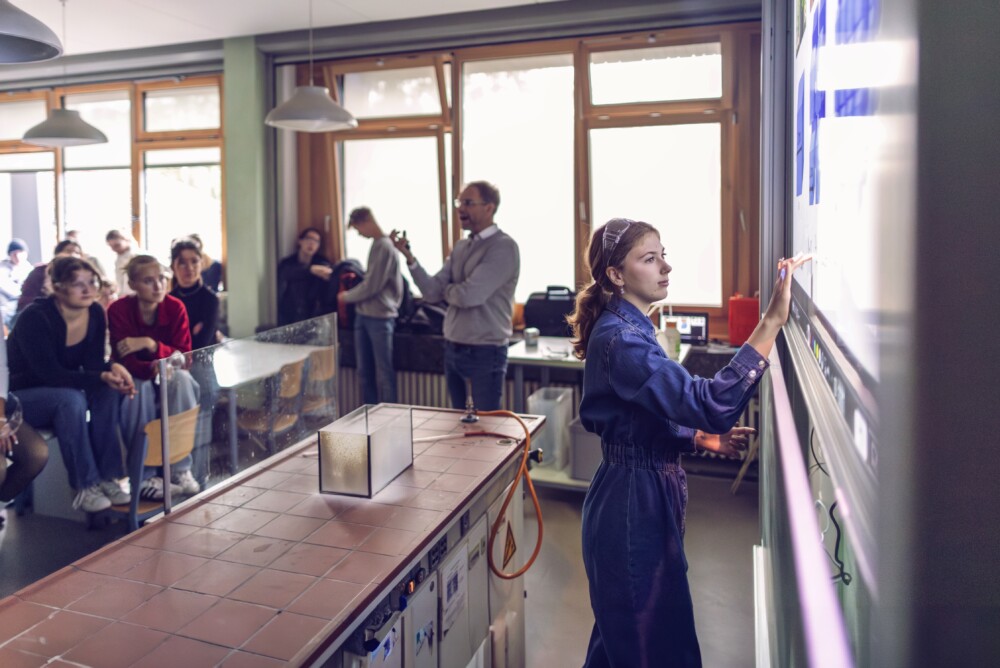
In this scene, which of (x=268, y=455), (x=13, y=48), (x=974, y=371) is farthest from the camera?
(x=13, y=48)

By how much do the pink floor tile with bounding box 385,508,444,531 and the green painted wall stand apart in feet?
15.5

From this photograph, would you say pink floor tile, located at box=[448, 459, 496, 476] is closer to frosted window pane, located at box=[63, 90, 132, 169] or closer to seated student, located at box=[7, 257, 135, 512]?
seated student, located at box=[7, 257, 135, 512]

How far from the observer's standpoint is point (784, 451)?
1029mm

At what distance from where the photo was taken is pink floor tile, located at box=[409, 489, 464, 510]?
1.85 meters

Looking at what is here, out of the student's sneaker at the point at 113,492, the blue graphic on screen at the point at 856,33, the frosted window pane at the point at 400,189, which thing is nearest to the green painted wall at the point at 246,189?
the frosted window pane at the point at 400,189

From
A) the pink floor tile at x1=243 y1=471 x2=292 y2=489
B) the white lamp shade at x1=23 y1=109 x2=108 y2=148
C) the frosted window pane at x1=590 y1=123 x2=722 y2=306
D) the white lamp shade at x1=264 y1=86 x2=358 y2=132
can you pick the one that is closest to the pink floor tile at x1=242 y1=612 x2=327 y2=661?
the pink floor tile at x1=243 y1=471 x2=292 y2=489

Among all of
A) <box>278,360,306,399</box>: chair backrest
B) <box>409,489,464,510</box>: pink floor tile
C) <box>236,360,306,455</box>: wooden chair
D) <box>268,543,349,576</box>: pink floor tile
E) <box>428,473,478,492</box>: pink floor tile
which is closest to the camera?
<box>268,543,349,576</box>: pink floor tile

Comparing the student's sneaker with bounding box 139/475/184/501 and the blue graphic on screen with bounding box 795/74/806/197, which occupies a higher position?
the blue graphic on screen with bounding box 795/74/806/197

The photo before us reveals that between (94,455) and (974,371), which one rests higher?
(974,371)

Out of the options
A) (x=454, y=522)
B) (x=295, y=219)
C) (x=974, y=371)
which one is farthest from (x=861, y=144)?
(x=295, y=219)

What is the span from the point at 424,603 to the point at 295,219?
16.9 feet

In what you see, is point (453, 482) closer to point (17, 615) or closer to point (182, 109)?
point (17, 615)

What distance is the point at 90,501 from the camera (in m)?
3.82

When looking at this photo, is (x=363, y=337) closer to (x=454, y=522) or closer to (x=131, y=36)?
(x=131, y=36)
